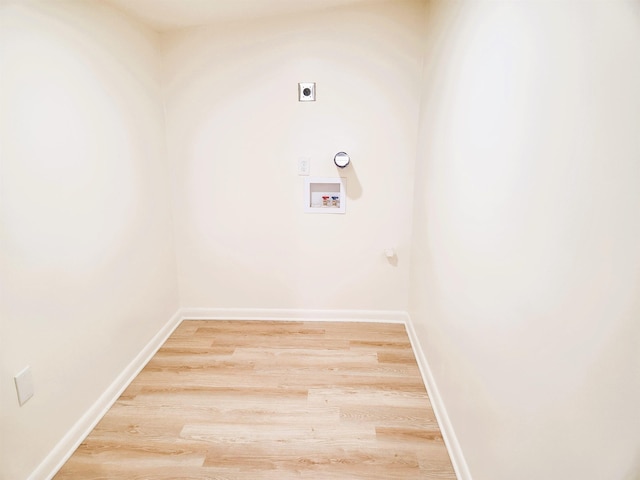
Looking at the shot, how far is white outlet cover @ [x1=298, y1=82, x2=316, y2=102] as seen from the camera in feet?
8.11

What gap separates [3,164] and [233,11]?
1.53 metres

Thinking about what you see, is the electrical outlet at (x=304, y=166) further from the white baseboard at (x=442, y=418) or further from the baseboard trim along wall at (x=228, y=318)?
the white baseboard at (x=442, y=418)

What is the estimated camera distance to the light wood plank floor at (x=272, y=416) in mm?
1594

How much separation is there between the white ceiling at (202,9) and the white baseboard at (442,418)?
2252mm

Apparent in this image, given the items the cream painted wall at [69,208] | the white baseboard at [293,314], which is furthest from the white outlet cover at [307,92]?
the white baseboard at [293,314]

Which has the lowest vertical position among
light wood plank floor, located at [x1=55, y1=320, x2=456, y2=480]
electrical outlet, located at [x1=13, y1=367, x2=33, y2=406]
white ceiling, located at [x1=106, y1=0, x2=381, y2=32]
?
light wood plank floor, located at [x1=55, y1=320, x2=456, y2=480]

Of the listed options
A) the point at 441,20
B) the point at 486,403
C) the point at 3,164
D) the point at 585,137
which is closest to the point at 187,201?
the point at 3,164

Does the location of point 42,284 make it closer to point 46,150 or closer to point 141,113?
point 46,150

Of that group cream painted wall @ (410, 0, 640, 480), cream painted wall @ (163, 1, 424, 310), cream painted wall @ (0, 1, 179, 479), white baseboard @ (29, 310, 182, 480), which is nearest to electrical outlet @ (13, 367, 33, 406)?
cream painted wall @ (0, 1, 179, 479)

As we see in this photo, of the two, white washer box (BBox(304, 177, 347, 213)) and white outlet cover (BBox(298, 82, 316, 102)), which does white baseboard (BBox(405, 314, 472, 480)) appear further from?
white outlet cover (BBox(298, 82, 316, 102))

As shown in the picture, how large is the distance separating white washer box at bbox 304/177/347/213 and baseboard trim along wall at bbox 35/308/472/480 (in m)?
0.82

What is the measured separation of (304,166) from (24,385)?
1917 mm

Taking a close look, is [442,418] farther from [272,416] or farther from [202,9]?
[202,9]

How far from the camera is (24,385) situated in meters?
1.42
